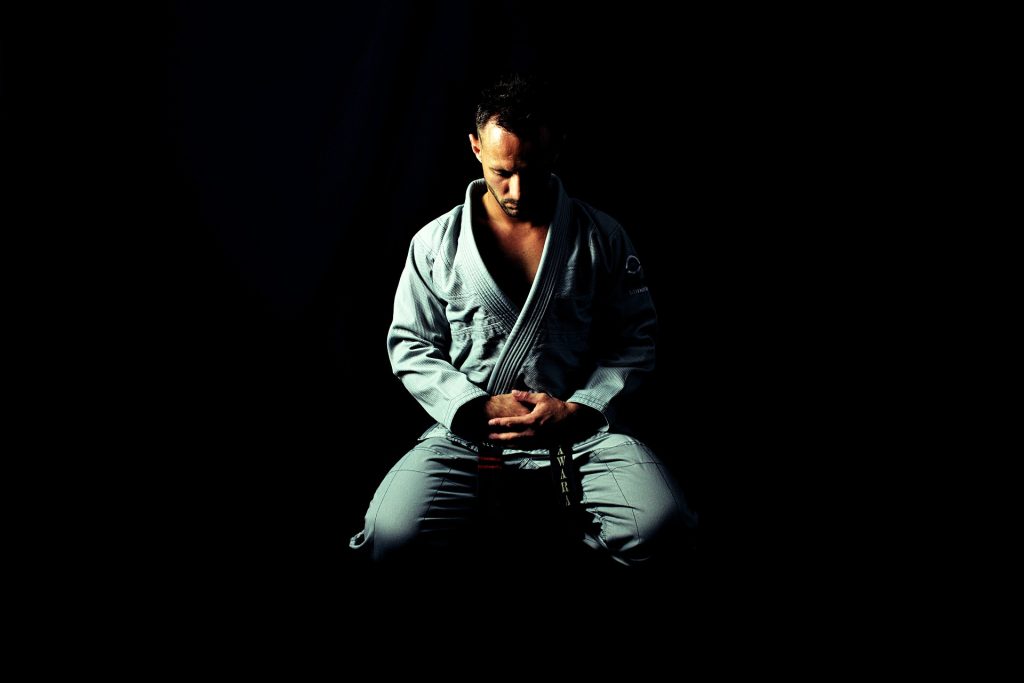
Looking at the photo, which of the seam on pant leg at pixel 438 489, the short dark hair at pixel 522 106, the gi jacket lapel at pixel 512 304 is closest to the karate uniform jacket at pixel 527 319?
the gi jacket lapel at pixel 512 304

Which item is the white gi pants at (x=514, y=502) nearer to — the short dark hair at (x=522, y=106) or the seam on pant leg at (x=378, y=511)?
the seam on pant leg at (x=378, y=511)

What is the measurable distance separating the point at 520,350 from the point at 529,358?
3 centimetres

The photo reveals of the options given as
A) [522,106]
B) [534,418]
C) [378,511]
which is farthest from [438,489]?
[522,106]

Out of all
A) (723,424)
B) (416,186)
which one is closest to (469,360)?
(416,186)

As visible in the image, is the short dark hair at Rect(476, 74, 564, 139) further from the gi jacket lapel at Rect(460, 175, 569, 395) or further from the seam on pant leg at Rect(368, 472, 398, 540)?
the seam on pant leg at Rect(368, 472, 398, 540)

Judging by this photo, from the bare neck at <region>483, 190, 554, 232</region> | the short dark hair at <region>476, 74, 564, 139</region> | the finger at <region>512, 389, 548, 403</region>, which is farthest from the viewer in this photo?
the bare neck at <region>483, 190, 554, 232</region>

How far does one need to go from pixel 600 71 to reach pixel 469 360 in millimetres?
873

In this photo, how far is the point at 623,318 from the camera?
174 centimetres

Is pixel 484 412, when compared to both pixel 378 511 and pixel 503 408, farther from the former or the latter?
pixel 378 511

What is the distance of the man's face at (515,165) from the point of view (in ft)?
4.83

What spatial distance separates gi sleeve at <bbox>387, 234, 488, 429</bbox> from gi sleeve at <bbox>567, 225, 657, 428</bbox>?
310 mm

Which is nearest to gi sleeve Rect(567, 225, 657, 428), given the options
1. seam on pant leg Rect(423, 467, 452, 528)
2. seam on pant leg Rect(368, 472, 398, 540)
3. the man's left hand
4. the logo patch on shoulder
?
the logo patch on shoulder

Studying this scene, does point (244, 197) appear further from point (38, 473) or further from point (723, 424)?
point (723, 424)

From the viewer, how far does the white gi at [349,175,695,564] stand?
1.51 m
